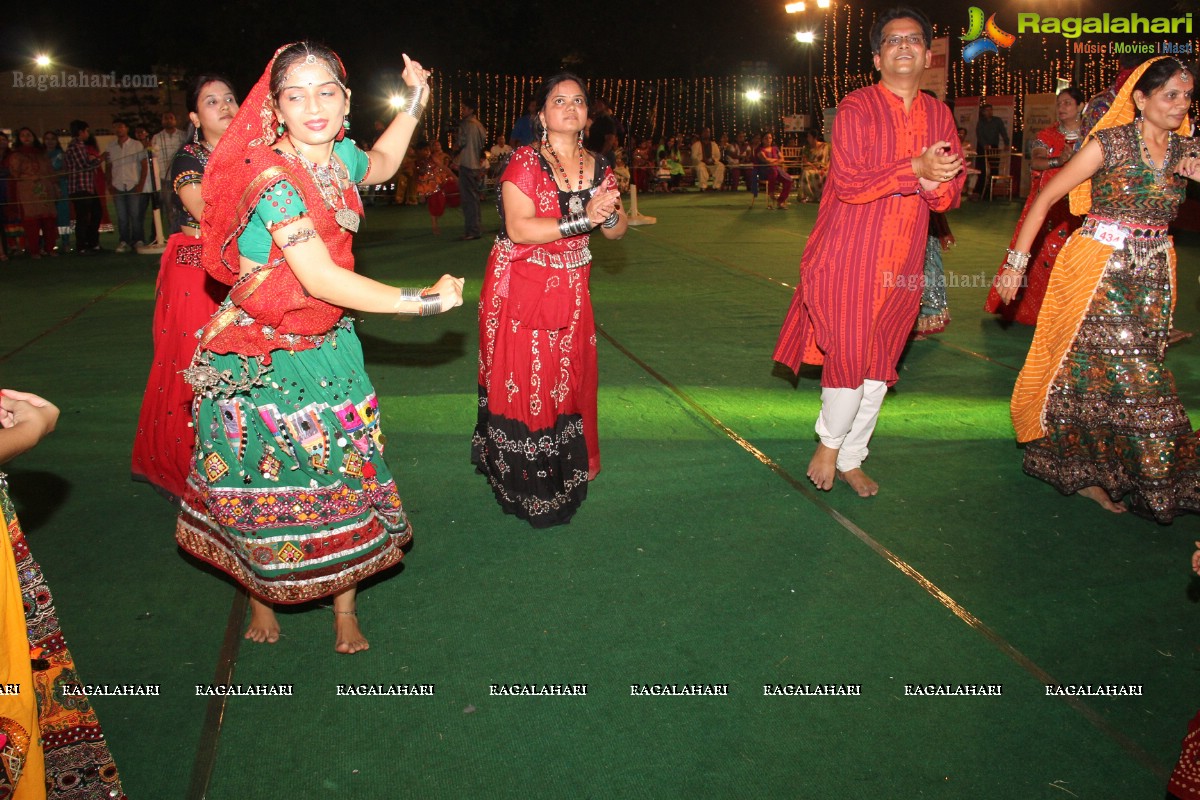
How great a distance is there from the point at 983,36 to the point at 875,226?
1927 cm

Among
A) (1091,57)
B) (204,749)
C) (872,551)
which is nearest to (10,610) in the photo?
(204,749)

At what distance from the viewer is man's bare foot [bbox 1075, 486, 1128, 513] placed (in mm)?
3688

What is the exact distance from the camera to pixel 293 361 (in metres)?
2.55

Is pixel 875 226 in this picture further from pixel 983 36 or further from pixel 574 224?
pixel 983 36

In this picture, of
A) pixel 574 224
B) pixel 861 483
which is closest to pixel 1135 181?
pixel 861 483

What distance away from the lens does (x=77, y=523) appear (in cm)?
373

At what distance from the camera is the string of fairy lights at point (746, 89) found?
22250 millimetres

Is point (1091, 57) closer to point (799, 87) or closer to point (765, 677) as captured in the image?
point (799, 87)

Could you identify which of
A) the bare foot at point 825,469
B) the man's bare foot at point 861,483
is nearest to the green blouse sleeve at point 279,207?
the bare foot at point 825,469

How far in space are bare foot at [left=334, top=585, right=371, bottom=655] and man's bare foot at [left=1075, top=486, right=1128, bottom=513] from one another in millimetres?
2913

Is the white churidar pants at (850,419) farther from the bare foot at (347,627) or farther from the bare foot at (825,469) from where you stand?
the bare foot at (347,627)

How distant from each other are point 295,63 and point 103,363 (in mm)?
4685

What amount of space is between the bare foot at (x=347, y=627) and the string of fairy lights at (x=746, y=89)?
1997 cm

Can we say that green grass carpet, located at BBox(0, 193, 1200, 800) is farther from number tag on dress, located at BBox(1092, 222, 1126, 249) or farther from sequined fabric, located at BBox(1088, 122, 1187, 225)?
sequined fabric, located at BBox(1088, 122, 1187, 225)
